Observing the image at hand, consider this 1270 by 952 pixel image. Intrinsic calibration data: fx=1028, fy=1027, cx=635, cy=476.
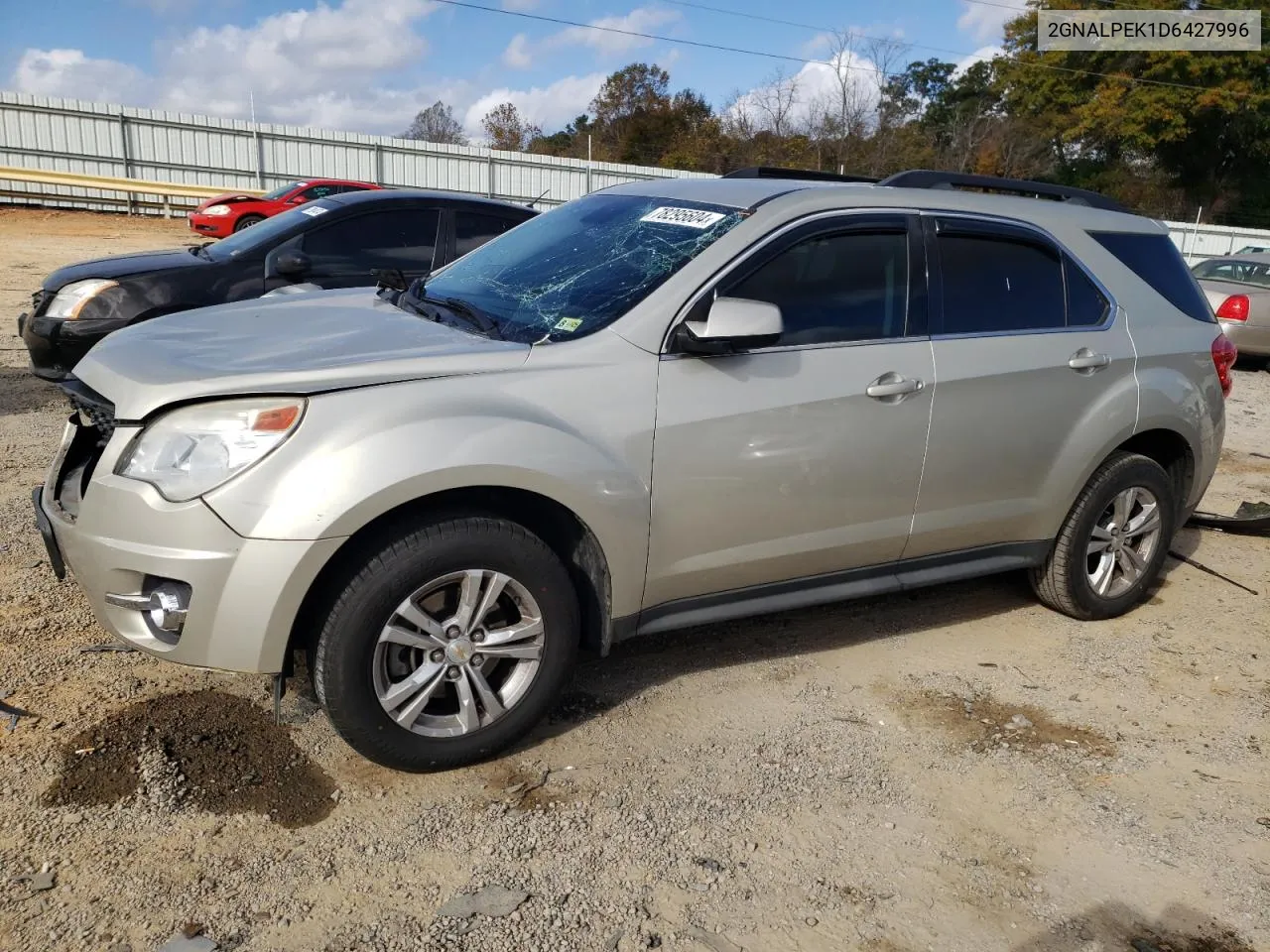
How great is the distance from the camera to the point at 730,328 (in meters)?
3.26

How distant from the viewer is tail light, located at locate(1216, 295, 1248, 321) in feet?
41.7

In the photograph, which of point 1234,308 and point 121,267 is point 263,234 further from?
point 1234,308

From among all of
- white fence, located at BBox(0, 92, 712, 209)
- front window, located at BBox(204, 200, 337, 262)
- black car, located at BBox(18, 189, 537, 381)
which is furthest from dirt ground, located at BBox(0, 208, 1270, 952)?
white fence, located at BBox(0, 92, 712, 209)

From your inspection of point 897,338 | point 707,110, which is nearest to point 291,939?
point 897,338

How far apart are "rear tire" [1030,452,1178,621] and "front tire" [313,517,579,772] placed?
2453mm

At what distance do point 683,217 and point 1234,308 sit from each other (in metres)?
11.5

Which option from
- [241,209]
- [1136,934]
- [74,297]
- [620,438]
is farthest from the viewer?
[241,209]

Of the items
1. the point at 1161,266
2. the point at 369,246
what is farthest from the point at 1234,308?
the point at 369,246

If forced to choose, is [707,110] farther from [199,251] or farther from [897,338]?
[897,338]

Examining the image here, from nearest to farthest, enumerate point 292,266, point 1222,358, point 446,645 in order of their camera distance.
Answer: point 446,645
point 1222,358
point 292,266

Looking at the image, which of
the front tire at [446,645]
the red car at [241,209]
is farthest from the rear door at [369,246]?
the red car at [241,209]

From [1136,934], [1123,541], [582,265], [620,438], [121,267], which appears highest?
[582,265]

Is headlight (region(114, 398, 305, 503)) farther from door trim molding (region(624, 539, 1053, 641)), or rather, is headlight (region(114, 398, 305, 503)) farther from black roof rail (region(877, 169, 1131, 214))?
black roof rail (region(877, 169, 1131, 214))

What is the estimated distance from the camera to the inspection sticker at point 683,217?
372 cm
